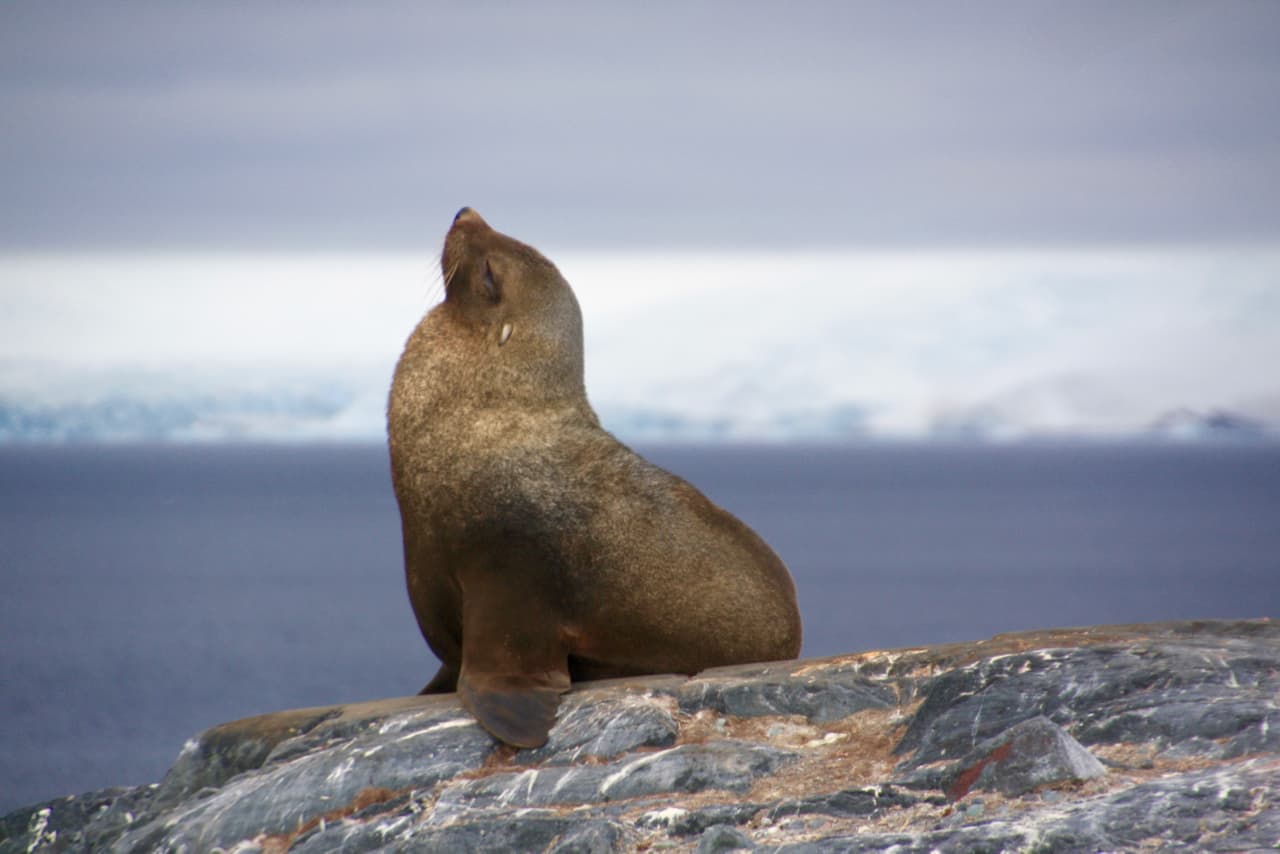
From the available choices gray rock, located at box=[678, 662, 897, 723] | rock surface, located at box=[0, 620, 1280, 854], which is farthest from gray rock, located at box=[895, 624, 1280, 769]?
gray rock, located at box=[678, 662, 897, 723]

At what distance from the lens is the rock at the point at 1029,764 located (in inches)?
258

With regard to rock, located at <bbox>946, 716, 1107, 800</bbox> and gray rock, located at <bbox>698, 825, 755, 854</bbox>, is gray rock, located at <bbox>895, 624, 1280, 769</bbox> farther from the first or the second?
gray rock, located at <bbox>698, 825, 755, 854</bbox>

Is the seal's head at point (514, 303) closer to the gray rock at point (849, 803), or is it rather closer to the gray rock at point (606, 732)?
the gray rock at point (606, 732)

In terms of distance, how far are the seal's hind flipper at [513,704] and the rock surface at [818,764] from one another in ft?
0.29

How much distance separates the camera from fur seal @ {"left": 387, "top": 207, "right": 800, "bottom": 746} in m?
9.34

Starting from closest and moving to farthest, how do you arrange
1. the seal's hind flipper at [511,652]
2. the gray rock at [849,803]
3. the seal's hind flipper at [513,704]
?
the gray rock at [849,803] → the seal's hind flipper at [513,704] → the seal's hind flipper at [511,652]

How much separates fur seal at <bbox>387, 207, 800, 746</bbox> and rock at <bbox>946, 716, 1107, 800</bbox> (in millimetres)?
2896

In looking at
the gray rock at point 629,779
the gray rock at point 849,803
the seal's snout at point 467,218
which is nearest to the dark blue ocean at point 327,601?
the seal's snout at point 467,218

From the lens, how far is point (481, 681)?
883 cm

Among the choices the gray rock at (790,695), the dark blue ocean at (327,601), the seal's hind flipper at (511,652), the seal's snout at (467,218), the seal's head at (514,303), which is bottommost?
the dark blue ocean at (327,601)

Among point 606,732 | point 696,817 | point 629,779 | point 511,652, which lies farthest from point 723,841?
point 511,652

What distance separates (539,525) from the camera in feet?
31.0

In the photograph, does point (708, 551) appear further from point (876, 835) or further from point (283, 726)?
point (876, 835)

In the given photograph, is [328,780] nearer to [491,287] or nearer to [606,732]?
[606,732]
